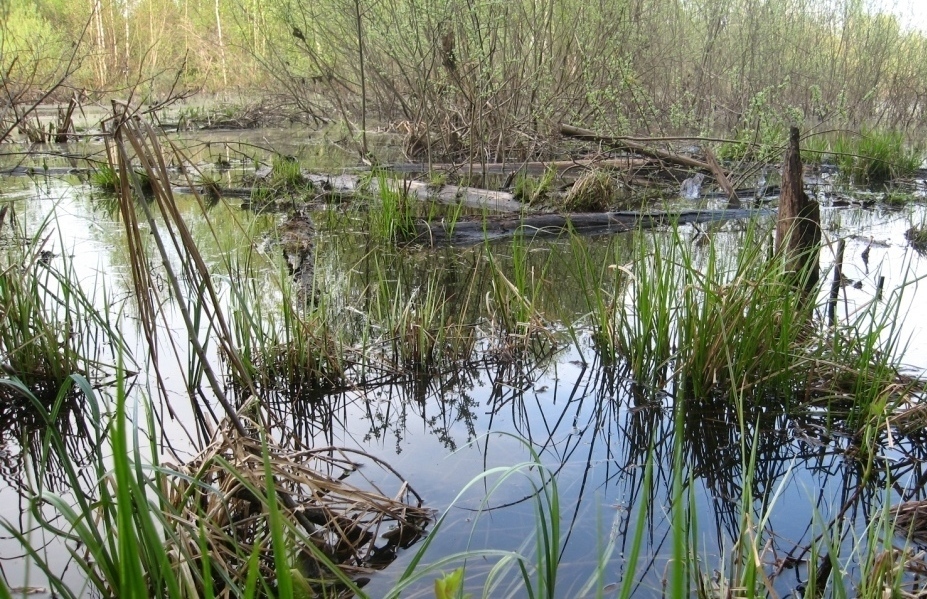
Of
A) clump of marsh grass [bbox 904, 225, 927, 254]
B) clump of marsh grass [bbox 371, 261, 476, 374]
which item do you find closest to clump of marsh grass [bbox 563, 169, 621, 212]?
clump of marsh grass [bbox 904, 225, 927, 254]

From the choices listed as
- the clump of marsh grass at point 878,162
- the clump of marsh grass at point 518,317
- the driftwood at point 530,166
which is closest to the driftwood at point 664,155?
the driftwood at point 530,166

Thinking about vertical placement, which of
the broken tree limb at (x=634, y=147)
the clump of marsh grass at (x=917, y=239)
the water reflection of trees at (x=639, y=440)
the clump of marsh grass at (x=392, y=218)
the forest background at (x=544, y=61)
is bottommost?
the water reflection of trees at (x=639, y=440)

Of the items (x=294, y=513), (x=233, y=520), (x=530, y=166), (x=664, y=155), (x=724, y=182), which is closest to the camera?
(x=294, y=513)

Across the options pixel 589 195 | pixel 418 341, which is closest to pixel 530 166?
pixel 589 195

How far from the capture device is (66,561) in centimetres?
187

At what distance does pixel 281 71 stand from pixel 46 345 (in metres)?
11.2

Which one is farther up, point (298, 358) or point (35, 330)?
point (35, 330)

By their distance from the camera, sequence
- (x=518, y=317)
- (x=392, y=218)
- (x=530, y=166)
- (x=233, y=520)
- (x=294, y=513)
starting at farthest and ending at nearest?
(x=530, y=166) < (x=392, y=218) < (x=518, y=317) < (x=233, y=520) < (x=294, y=513)

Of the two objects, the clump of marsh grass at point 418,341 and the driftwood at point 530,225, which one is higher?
the driftwood at point 530,225

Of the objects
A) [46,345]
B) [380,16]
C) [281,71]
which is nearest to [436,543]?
[46,345]

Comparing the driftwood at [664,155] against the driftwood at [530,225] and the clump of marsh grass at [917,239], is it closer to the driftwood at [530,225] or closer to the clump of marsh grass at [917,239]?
the driftwood at [530,225]

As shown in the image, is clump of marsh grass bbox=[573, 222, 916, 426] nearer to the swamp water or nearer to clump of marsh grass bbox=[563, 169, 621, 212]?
the swamp water

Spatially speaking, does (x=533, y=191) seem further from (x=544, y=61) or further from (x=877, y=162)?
(x=877, y=162)

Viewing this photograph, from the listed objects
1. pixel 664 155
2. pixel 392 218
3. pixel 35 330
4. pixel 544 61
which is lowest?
pixel 35 330
